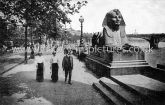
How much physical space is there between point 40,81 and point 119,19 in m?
5.79

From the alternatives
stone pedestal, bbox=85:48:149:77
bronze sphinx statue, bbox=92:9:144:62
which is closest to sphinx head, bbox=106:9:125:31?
bronze sphinx statue, bbox=92:9:144:62

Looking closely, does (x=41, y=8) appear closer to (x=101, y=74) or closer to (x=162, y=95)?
(x=162, y=95)

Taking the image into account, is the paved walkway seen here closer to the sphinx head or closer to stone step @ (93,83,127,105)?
stone step @ (93,83,127,105)

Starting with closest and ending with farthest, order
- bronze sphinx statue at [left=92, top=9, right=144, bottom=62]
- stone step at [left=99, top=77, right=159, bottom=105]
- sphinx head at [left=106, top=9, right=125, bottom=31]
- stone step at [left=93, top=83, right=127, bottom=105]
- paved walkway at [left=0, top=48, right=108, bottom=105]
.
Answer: stone step at [left=99, top=77, right=159, bottom=105], stone step at [left=93, top=83, right=127, bottom=105], paved walkway at [left=0, top=48, right=108, bottom=105], bronze sphinx statue at [left=92, top=9, right=144, bottom=62], sphinx head at [left=106, top=9, right=125, bottom=31]

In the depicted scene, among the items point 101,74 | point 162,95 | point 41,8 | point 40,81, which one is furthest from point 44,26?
point 162,95

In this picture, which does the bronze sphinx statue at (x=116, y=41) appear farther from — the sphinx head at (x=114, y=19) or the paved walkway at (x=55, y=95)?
the paved walkway at (x=55, y=95)

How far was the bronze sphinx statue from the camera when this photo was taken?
29.6 ft

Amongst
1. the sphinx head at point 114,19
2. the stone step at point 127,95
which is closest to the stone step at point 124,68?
the stone step at point 127,95

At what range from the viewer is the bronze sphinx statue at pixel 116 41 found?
903 cm

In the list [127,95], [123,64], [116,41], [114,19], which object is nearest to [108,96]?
[127,95]

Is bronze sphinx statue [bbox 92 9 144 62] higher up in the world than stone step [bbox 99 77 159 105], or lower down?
higher up

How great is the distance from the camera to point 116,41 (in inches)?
400

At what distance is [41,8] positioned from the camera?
213 inches

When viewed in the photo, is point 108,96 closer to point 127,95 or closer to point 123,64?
point 127,95
